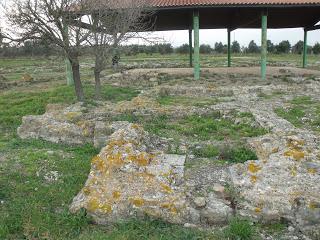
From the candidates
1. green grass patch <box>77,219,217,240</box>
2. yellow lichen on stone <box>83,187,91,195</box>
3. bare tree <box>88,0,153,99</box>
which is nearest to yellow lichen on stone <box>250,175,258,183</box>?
green grass patch <box>77,219,217,240</box>

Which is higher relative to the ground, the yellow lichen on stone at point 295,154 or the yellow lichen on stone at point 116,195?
the yellow lichen on stone at point 295,154

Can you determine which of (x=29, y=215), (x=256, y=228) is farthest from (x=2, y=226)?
(x=256, y=228)

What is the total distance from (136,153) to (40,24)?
6167mm

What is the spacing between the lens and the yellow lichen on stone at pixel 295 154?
4.69 metres

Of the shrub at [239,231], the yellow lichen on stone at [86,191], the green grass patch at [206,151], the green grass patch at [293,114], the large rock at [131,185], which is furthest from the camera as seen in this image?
the green grass patch at [293,114]

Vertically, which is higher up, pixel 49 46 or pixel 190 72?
pixel 49 46

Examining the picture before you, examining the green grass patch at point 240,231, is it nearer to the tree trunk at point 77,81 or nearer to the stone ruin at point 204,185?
the stone ruin at point 204,185

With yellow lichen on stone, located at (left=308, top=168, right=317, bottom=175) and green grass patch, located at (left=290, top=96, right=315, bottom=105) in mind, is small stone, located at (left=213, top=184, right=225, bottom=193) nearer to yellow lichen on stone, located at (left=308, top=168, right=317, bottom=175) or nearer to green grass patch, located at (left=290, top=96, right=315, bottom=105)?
yellow lichen on stone, located at (left=308, top=168, right=317, bottom=175)

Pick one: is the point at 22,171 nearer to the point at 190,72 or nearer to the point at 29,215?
the point at 29,215

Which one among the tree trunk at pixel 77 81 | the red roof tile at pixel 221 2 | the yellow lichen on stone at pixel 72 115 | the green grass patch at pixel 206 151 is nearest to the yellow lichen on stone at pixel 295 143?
the green grass patch at pixel 206 151

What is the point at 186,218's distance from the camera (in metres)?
4.02

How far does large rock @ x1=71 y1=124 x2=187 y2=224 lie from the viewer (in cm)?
408

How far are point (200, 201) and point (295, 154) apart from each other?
5.21ft

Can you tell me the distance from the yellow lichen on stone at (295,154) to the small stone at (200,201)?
146 centimetres
